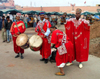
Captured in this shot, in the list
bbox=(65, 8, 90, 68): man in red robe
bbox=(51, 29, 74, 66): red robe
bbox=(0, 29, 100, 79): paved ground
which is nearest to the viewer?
bbox=(51, 29, 74, 66): red robe

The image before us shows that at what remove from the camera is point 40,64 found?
474cm

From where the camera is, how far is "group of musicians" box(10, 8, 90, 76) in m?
3.60

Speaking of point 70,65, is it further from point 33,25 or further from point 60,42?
point 33,25

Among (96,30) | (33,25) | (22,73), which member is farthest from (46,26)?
(33,25)

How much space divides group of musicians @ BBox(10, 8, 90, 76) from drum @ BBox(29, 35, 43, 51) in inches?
8.3

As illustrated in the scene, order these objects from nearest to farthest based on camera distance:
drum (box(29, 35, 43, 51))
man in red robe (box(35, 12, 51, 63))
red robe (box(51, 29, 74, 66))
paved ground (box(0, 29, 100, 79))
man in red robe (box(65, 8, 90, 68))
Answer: red robe (box(51, 29, 74, 66)) → paved ground (box(0, 29, 100, 79)) → man in red robe (box(65, 8, 90, 68)) → drum (box(29, 35, 43, 51)) → man in red robe (box(35, 12, 51, 63))

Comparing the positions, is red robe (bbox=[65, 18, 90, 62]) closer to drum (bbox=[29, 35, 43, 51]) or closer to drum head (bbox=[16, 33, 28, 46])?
drum (bbox=[29, 35, 43, 51])

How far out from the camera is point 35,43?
4496mm

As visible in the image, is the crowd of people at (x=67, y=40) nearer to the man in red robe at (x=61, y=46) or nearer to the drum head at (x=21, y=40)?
the man in red robe at (x=61, y=46)

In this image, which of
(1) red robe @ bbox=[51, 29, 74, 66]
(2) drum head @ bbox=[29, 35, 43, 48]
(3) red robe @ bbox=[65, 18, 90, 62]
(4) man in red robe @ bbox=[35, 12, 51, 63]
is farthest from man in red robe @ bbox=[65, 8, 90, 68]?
(2) drum head @ bbox=[29, 35, 43, 48]

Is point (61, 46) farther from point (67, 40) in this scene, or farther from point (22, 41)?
point (22, 41)

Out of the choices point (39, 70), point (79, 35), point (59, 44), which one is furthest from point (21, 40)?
point (79, 35)

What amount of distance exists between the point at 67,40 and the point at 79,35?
2.19 feet

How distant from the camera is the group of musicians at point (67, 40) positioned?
11.8 feet
